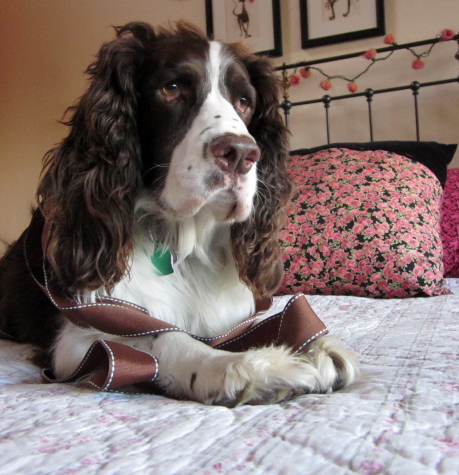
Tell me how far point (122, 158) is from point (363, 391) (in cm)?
68

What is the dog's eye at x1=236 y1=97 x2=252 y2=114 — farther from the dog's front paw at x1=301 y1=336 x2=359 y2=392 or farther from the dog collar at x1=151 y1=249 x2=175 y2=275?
the dog's front paw at x1=301 y1=336 x2=359 y2=392

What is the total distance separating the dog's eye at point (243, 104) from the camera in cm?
129

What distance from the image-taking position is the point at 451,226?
2.27 metres

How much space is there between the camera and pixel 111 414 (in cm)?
73

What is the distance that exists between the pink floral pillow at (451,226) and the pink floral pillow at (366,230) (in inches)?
6.6

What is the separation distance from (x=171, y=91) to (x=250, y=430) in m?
0.78

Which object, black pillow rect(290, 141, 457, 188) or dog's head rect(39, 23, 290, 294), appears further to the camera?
black pillow rect(290, 141, 457, 188)

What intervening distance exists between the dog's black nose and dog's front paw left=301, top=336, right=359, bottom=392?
0.36 m

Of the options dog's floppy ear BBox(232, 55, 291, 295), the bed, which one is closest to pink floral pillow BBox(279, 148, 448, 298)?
the bed

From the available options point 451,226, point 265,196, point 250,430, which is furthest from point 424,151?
point 250,430

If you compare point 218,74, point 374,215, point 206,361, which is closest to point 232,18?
point 374,215

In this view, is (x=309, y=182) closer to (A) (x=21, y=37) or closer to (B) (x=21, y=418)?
(B) (x=21, y=418)

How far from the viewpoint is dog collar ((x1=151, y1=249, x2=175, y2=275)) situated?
1215 mm

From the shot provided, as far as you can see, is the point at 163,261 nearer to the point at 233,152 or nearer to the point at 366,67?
the point at 233,152
